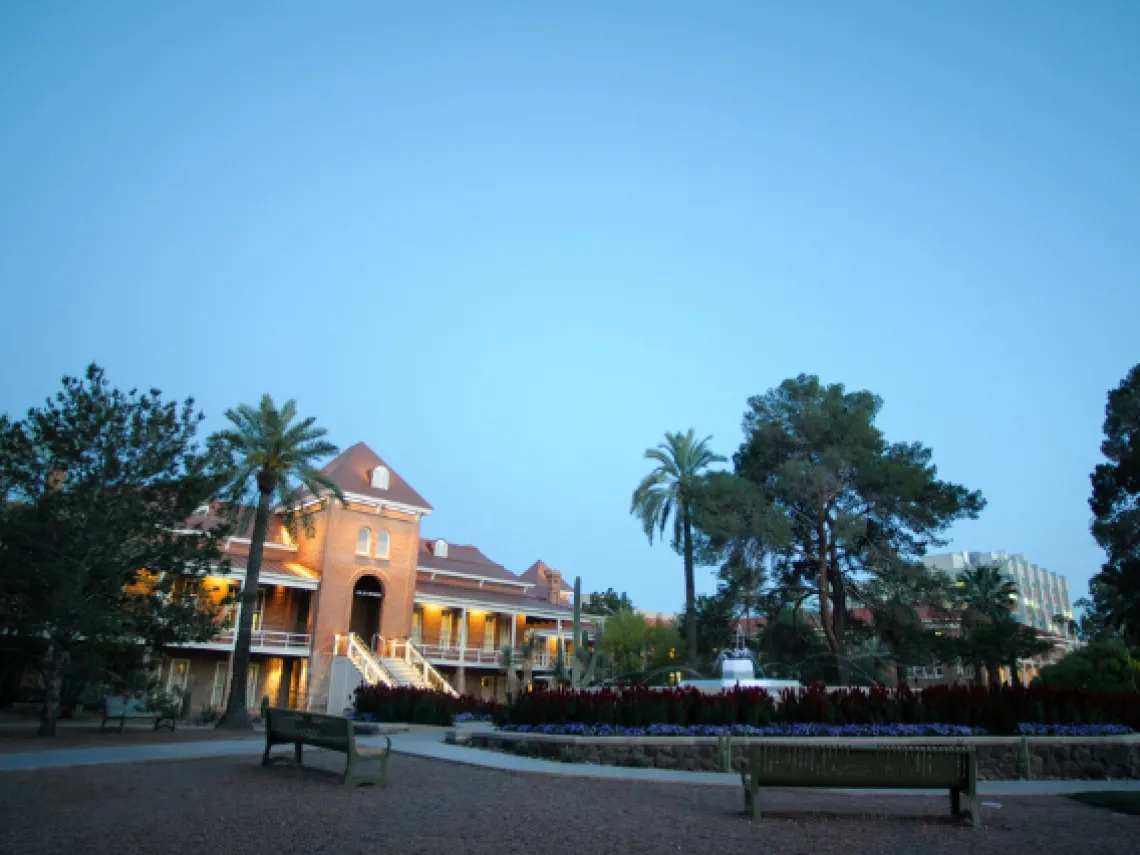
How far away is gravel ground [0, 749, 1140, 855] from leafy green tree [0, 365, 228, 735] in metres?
7.57

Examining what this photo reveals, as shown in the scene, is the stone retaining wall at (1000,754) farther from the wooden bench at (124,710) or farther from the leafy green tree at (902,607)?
the leafy green tree at (902,607)

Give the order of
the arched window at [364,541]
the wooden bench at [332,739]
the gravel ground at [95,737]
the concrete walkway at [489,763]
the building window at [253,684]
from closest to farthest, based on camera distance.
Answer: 1. the wooden bench at [332,739]
2. the concrete walkway at [489,763]
3. the gravel ground at [95,737]
4. the building window at [253,684]
5. the arched window at [364,541]

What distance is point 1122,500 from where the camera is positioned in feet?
132

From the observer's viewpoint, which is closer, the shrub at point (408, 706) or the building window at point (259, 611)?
the shrub at point (408, 706)

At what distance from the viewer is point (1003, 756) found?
13.7m

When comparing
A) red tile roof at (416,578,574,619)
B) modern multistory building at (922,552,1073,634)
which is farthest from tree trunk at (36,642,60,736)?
modern multistory building at (922,552,1073,634)

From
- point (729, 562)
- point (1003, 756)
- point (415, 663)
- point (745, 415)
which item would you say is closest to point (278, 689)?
point (415, 663)

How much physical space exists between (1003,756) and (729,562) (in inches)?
980

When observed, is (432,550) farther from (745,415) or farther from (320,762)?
(320,762)

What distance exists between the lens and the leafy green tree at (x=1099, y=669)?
25797 mm

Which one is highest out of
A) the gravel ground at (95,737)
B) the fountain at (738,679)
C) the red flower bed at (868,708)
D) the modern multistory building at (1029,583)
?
the modern multistory building at (1029,583)

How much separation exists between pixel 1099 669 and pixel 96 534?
98.0ft

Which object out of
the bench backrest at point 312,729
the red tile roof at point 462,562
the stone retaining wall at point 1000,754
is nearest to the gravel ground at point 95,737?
the bench backrest at point 312,729

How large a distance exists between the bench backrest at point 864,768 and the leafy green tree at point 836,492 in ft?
93.0
